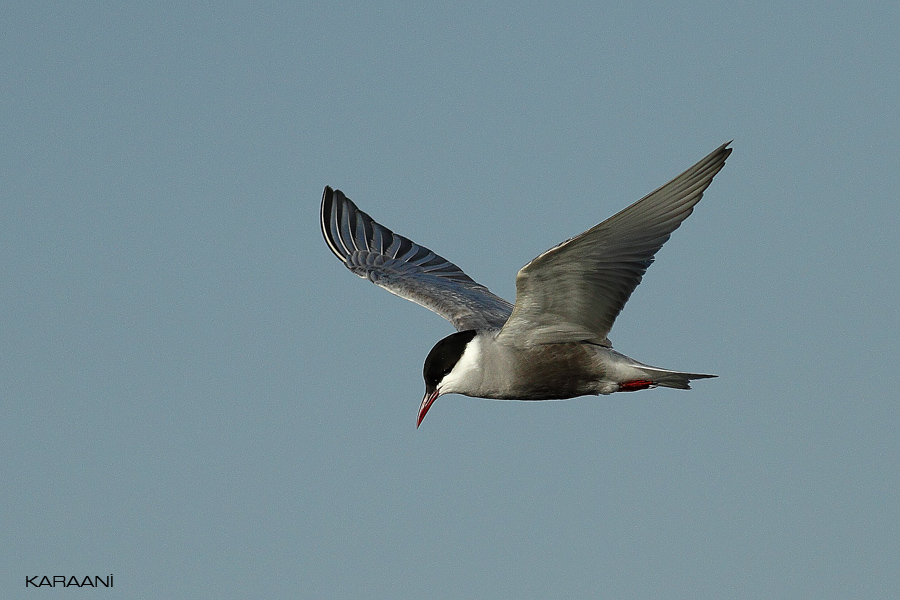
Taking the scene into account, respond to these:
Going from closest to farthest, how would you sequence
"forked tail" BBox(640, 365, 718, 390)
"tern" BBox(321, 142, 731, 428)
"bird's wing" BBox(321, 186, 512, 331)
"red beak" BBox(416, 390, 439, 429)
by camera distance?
"tern" BBox(321, 142, 731, 428) < "forked tail" BBox(640, 365, 718, 390) < "red beak" BBox(416, 390, 439, 429) < "bird's wing" BBox(321, 186, 512, 331)

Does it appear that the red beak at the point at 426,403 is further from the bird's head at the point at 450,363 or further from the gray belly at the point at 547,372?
the gray belly at the point at 547,372

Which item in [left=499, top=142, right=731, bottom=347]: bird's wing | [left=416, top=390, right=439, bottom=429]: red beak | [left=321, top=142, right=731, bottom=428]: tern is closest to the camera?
[left=499, top=142, right=731, bottom=347]: bird's wing

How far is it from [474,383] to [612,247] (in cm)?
227

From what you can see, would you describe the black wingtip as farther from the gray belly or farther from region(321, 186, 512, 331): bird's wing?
the gray belly

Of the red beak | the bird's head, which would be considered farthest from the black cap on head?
the red beak

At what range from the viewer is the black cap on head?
1080 centimetres

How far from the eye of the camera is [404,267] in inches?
594

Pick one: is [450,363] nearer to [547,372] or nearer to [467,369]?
[467,369]

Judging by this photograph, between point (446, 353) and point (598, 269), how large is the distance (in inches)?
80.6

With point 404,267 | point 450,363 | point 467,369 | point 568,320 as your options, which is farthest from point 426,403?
point 404,267

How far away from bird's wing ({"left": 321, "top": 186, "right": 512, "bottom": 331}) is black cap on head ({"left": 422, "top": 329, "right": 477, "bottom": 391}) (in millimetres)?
1741

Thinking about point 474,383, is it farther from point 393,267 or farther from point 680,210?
point 393,267

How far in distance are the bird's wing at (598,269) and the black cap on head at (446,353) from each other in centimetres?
51

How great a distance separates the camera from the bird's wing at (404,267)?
43.7 feet
